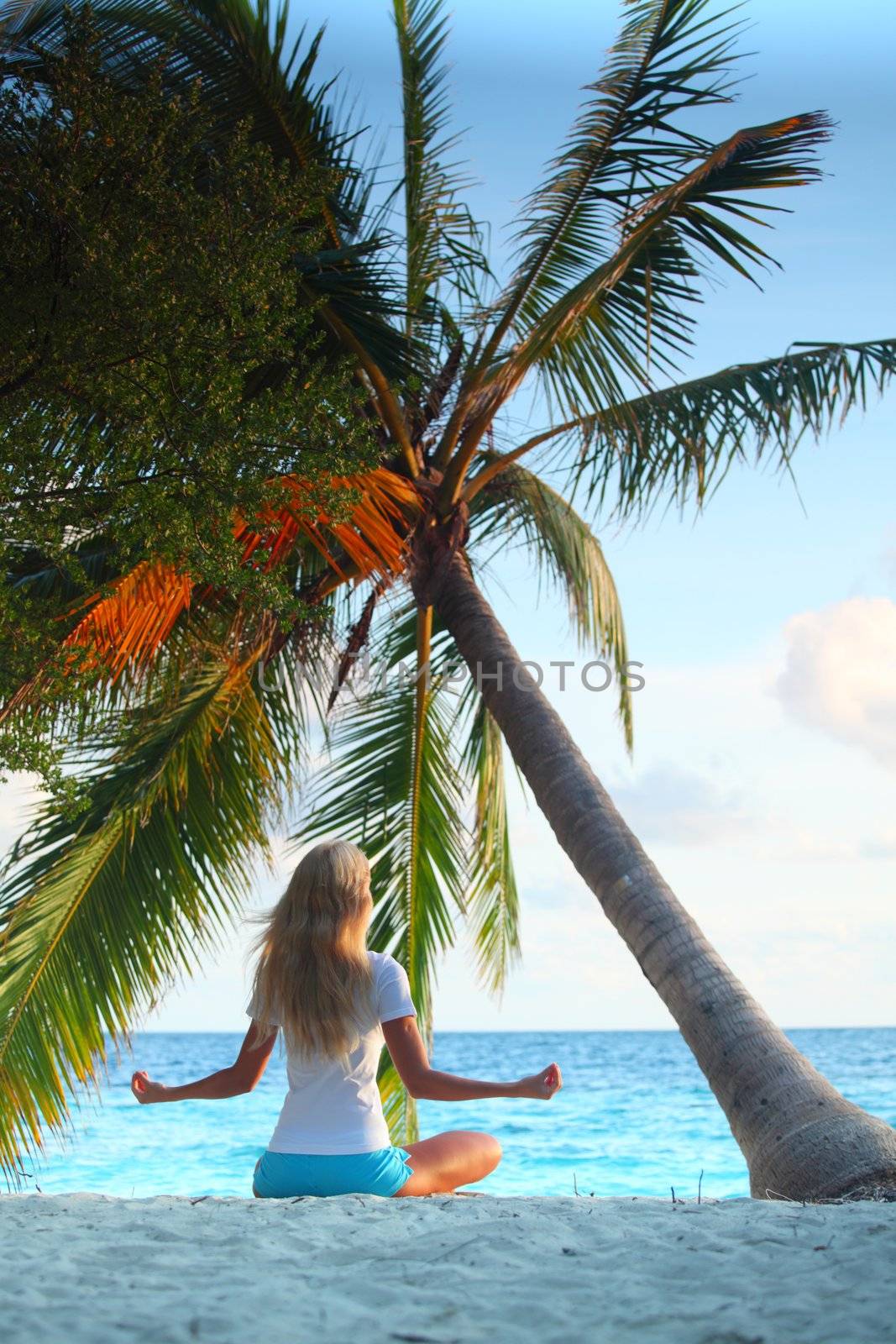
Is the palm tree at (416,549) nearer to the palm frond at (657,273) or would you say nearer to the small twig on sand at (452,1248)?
the palm frond at (657,273)

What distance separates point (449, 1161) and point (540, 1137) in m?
15.2

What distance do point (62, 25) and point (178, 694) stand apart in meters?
3.82

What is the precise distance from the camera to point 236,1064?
12.6ft

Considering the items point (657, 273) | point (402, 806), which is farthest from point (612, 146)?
point (402, 806)

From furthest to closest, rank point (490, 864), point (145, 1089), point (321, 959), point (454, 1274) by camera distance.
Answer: point (490, 864), point (145, 1089), point (321, 959), point (454, 1274)

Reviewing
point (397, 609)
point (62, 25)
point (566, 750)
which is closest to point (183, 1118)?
point (397, 609)

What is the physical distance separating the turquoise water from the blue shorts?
10.9ft

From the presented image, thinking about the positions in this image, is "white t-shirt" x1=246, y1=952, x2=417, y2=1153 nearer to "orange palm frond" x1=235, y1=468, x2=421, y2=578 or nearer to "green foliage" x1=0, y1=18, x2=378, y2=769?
"green foliage" x1=0, y1=18, x2=378, y2=769

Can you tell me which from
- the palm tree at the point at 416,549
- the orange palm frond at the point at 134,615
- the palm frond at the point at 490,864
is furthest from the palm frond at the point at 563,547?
the orange palm frond at the point at 134,615

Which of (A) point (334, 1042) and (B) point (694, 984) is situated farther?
(B) point (694, 984)

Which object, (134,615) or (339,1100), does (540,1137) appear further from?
(339,1100)

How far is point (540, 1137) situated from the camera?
18.0 m

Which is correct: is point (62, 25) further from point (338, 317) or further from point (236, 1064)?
point (236, 1064)

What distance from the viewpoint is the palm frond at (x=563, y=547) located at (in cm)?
813
